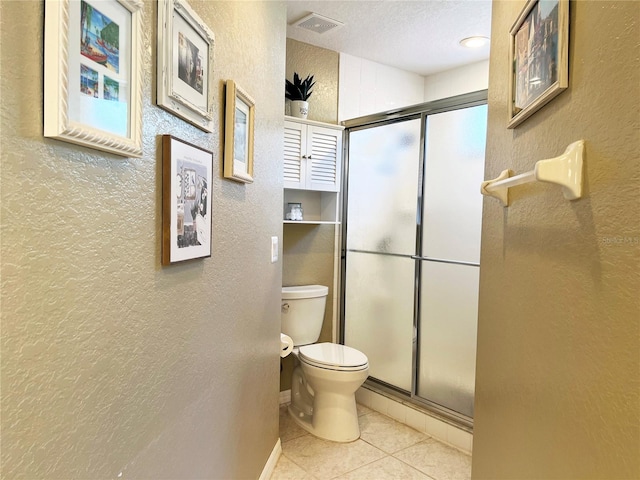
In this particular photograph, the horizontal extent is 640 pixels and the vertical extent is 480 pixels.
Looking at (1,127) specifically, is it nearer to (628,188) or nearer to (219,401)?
(628,188)

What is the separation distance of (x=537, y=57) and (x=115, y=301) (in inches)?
39.5

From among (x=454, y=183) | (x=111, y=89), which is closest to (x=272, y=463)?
(x=454, y=183)

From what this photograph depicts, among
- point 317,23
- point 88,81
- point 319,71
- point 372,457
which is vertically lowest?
point 372,457

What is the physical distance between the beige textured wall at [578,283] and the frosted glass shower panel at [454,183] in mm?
1272

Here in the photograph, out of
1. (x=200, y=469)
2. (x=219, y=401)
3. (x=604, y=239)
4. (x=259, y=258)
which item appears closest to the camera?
(x=604, y=239)

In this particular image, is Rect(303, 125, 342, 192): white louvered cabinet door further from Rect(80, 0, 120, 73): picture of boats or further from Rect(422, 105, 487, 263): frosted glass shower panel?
Rect(80, 0, 120, 73): picture of boats

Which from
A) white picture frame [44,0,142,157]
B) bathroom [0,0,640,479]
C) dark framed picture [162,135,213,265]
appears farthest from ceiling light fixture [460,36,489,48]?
white picture frame [44,0,142,157]

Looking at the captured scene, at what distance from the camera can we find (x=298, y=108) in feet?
9.18

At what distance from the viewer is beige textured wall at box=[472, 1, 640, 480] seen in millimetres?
613

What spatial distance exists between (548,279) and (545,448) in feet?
1.12

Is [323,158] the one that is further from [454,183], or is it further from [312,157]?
[454,183]

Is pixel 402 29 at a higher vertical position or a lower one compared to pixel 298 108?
higher

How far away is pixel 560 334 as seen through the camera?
2.71 ft

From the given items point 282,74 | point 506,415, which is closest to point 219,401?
point 506,415
